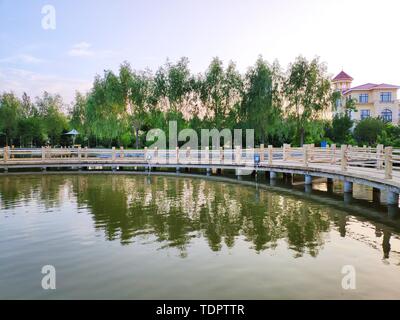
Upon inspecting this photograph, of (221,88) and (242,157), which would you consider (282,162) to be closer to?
(242,157)

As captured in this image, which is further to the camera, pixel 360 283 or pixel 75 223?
pixel 75 223

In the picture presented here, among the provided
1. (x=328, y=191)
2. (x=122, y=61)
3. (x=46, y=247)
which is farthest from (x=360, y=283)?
(x=122, y=61)

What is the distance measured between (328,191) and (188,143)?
75.3ft

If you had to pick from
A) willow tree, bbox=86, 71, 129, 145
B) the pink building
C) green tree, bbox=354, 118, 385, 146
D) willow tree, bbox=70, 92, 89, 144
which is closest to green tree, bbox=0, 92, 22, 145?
willow tree, bbox=70, 92, 89, 144

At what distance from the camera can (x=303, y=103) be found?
34.1 m

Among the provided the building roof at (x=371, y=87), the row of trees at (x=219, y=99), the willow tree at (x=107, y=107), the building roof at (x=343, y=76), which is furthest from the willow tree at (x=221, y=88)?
the building roof at (x=343, y=76)

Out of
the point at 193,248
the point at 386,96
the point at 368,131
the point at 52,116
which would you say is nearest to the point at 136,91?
the point at 52,116

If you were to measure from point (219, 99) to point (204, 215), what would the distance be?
982 inches

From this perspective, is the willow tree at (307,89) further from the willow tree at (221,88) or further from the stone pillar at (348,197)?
the stone pillar at (348,197)

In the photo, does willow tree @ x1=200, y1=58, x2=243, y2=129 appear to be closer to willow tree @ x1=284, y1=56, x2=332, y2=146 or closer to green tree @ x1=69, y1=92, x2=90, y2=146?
willow tree @ x1=284, y1=56, x2=332, y2=146

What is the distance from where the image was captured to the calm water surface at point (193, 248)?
5965mm

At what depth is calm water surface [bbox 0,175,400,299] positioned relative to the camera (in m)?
5.96

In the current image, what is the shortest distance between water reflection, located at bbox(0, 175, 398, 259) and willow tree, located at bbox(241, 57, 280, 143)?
54.5ft
